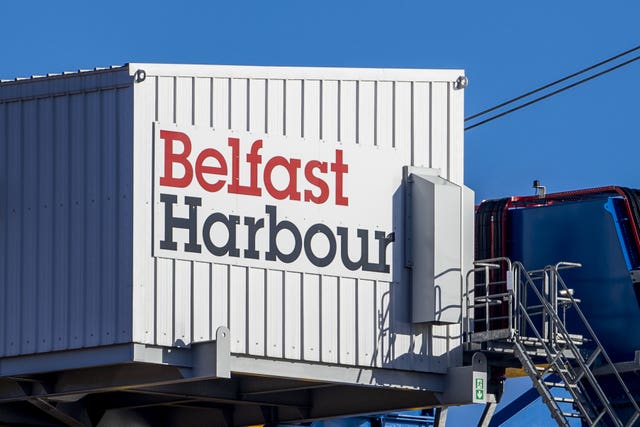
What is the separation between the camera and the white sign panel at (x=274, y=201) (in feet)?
83.7

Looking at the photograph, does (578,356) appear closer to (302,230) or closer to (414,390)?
(414,390)

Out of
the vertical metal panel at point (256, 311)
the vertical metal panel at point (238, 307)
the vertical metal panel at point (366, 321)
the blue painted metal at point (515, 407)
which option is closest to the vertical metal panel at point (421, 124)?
the vertical metal panel at point (366, 321)

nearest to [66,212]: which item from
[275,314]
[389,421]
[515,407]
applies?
[275,314]

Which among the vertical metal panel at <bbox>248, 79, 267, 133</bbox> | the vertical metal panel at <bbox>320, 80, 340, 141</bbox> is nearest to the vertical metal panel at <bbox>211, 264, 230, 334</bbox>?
the vertical metal panel at <bbox>248, 79, 267, 133</bbox>

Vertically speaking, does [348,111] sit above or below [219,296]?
above

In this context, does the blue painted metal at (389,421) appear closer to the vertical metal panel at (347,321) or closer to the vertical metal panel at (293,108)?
the vertical metal panel at (347,321)

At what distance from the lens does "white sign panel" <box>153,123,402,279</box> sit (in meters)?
25.5

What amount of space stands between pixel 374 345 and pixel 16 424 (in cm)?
672

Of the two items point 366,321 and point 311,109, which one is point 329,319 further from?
point 311,109

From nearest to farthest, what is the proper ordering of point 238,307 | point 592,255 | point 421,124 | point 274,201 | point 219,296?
point 219,296 < point 238,307 < point 274,201 < point 421,124 < point 592,255

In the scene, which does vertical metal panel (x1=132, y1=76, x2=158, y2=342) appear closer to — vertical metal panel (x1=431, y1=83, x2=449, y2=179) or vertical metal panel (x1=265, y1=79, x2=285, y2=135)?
vertical metal panel (x1=265, y1=79, x2=285, y2=135)

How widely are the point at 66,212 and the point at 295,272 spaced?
12.2ft

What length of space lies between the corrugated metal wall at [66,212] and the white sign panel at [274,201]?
2.23 ft

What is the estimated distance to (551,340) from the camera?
27672 mm
